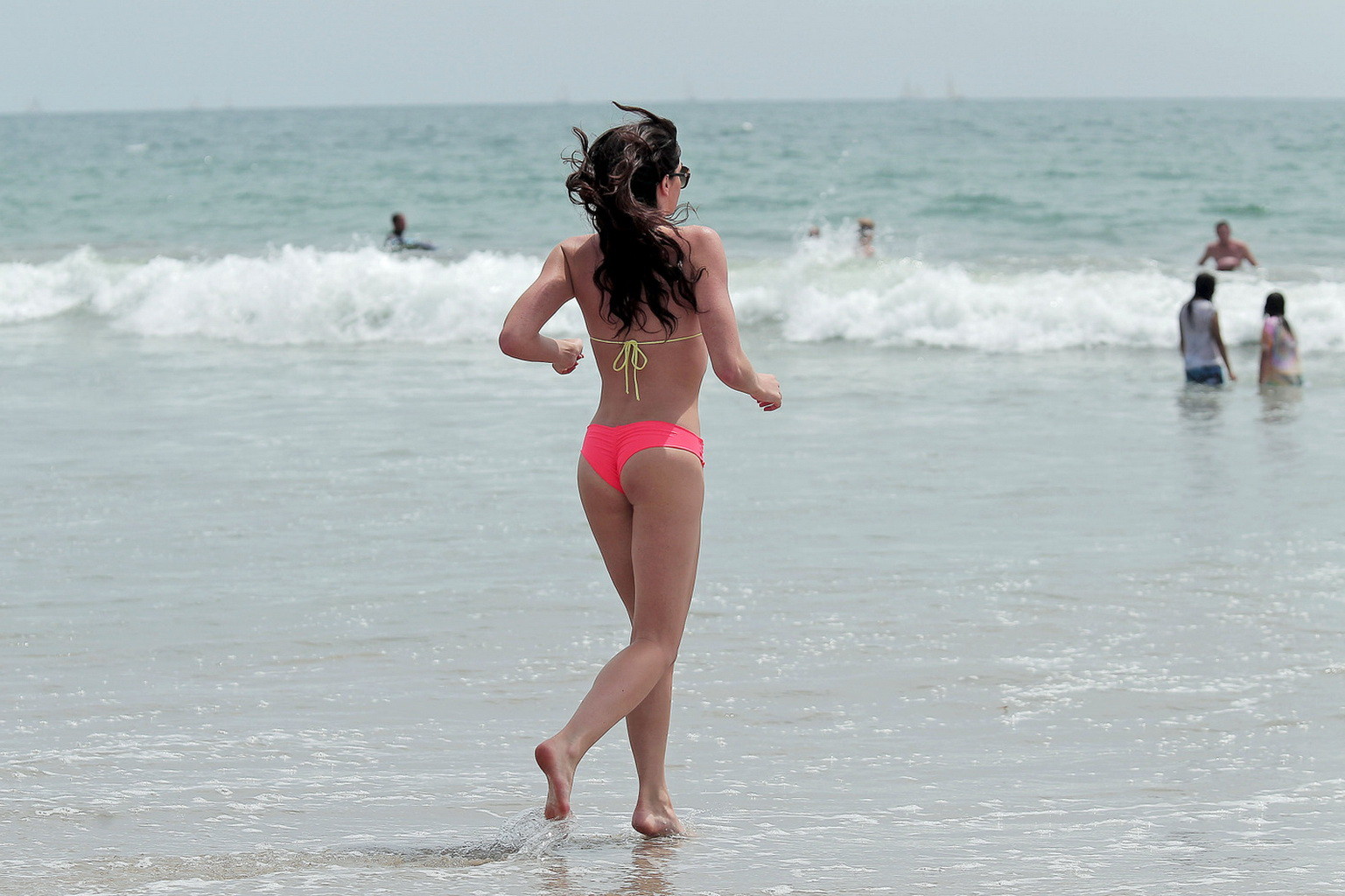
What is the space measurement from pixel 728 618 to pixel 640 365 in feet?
7.44

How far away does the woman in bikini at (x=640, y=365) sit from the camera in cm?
314

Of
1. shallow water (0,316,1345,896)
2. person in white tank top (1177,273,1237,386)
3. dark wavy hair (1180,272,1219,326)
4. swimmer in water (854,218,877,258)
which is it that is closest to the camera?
shallow water (0,316,1345,896)

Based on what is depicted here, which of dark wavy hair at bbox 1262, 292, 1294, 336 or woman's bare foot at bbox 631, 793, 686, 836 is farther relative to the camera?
dark wavy hair at bbox 1262, 292, 1294, 336

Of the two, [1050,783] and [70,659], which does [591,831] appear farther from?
[70,659]

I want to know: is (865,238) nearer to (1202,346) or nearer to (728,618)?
(1202,346)

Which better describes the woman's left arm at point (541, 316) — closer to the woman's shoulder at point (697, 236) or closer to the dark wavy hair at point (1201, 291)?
the woman's shoulder at point (697, 236)

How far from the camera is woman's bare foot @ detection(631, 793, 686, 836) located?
340cm

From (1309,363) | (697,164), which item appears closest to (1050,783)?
(1309,363)

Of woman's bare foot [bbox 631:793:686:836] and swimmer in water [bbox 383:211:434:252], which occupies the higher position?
swimmer in water [bbox 383:211:434:252]

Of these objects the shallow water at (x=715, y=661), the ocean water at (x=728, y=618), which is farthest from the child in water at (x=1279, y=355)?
the shallow water at (x=715, y=661)

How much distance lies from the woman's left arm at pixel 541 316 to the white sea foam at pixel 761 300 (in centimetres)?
1126

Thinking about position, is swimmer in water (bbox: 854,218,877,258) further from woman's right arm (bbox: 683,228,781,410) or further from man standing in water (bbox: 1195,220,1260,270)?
woman's right arm (bbox: 683,228,781,410)

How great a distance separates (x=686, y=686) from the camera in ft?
15.2

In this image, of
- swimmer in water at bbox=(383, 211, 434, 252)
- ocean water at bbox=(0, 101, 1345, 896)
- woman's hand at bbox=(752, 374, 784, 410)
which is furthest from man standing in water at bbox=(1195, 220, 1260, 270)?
woman's hand at bbox=(752, 374, 784, 410)
